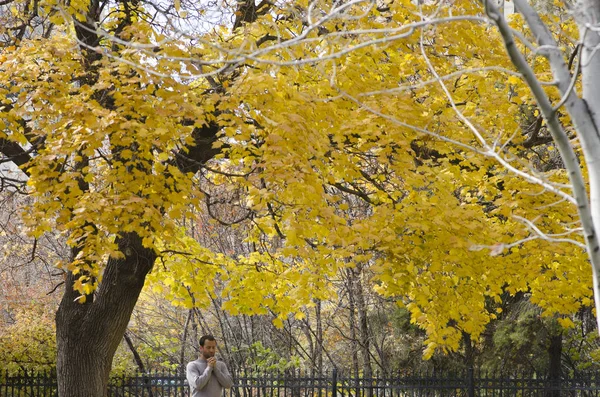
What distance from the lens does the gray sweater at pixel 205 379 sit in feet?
23.1

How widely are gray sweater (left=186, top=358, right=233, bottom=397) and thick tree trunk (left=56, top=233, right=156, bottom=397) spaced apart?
5.16 ft

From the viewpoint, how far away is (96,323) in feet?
27.5

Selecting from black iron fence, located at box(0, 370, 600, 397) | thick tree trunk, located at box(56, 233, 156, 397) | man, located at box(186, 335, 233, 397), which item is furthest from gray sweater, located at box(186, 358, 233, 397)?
black iron fence, located at box(0, 370, 600, 397)

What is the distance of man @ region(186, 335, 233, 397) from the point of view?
277 inches

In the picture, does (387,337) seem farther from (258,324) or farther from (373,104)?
(373,104)

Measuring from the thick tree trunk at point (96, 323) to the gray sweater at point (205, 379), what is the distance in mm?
1572

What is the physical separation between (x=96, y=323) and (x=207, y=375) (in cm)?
199

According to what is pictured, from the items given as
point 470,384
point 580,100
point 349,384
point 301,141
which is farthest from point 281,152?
point 470,384

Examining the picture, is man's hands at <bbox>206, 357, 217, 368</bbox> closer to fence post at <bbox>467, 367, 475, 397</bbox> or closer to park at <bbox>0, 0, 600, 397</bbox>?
park at <bbox>0, 0, 600, 397</bbox>

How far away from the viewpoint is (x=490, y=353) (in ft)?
44.3

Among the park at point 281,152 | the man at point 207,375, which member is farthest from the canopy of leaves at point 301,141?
the man at point 207,375

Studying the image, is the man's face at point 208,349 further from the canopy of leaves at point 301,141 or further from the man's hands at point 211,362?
the canopy of leaves at point 301,141

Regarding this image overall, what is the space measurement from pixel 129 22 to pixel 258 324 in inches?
343

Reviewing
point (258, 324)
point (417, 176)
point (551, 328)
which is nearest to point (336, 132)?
point (417, 176)
